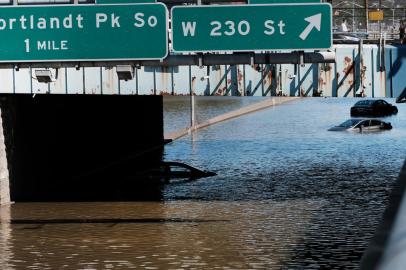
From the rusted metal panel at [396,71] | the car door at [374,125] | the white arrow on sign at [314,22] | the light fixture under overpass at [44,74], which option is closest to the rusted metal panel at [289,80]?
the rusted metal panel at [396,71]

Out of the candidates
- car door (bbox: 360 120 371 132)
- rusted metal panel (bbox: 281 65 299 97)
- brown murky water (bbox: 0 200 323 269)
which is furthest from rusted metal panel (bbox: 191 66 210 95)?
car door (bbox: 360 120 371 132)

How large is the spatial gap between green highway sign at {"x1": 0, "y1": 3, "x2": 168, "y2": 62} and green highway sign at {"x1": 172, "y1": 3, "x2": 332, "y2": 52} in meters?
1.00

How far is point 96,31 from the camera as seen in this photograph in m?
18.3

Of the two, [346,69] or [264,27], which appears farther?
[346,69]

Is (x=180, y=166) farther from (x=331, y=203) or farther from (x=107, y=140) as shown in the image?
(x=331, y=203)

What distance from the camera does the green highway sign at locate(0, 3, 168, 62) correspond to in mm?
18250

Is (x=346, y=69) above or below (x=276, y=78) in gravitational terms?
above

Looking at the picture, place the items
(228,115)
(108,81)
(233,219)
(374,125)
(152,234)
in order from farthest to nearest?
(228,115), (374,125), (233,219), (152,234), (108,81)

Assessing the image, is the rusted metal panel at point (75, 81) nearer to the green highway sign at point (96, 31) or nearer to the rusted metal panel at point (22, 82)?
the rusted metal panel at point (22, 82)

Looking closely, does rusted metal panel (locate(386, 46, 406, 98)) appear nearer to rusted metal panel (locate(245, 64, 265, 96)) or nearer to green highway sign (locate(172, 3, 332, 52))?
rusted metal panel (locate(245, 64, 265, 96))

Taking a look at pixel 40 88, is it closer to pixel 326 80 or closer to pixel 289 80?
pixel 289 80

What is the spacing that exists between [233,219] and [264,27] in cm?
999

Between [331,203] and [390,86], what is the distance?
903 cm

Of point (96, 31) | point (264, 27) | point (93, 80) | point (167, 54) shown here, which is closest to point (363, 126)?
point (93, 80)
